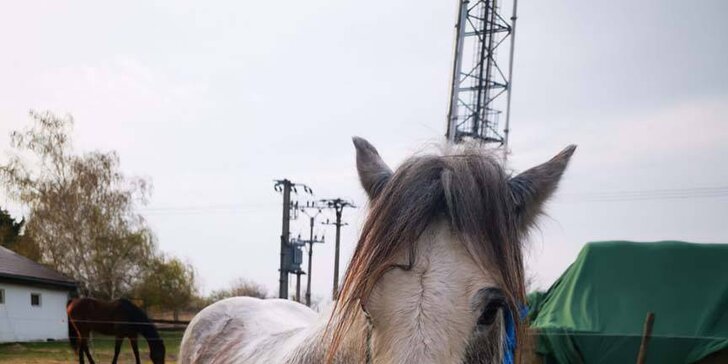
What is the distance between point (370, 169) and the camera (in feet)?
6.59

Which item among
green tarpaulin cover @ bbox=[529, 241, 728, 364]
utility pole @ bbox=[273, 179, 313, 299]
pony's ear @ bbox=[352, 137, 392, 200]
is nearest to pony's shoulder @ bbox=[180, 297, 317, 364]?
pony's ear @ bbox=[352, 137, 392, 200]

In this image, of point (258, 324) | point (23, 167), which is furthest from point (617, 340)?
point (23, 167)

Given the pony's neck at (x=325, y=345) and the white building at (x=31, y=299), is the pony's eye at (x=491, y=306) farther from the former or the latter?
the white building at (x=31, y=299)

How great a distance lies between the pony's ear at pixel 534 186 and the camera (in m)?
1.94

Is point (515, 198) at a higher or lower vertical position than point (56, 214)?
higher

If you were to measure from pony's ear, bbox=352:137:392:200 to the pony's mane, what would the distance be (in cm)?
8

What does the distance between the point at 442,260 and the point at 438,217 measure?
0.15 metres

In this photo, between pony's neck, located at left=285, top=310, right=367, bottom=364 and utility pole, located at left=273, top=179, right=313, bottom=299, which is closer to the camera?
pony's neck, located at left=285, top=310, right=367, bottom=364

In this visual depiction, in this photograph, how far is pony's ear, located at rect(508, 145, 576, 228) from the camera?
1.94 meters

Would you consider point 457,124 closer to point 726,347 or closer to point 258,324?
point 726,347

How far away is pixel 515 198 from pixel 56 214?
27883 mm

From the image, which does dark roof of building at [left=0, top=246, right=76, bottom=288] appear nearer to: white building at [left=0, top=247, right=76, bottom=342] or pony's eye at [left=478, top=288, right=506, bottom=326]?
white building at [left=0, top=247, right=76, bottom=342]

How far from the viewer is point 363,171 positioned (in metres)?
2.01


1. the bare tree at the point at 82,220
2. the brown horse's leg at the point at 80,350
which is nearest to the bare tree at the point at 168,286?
the bare tree at the point at 82,220
